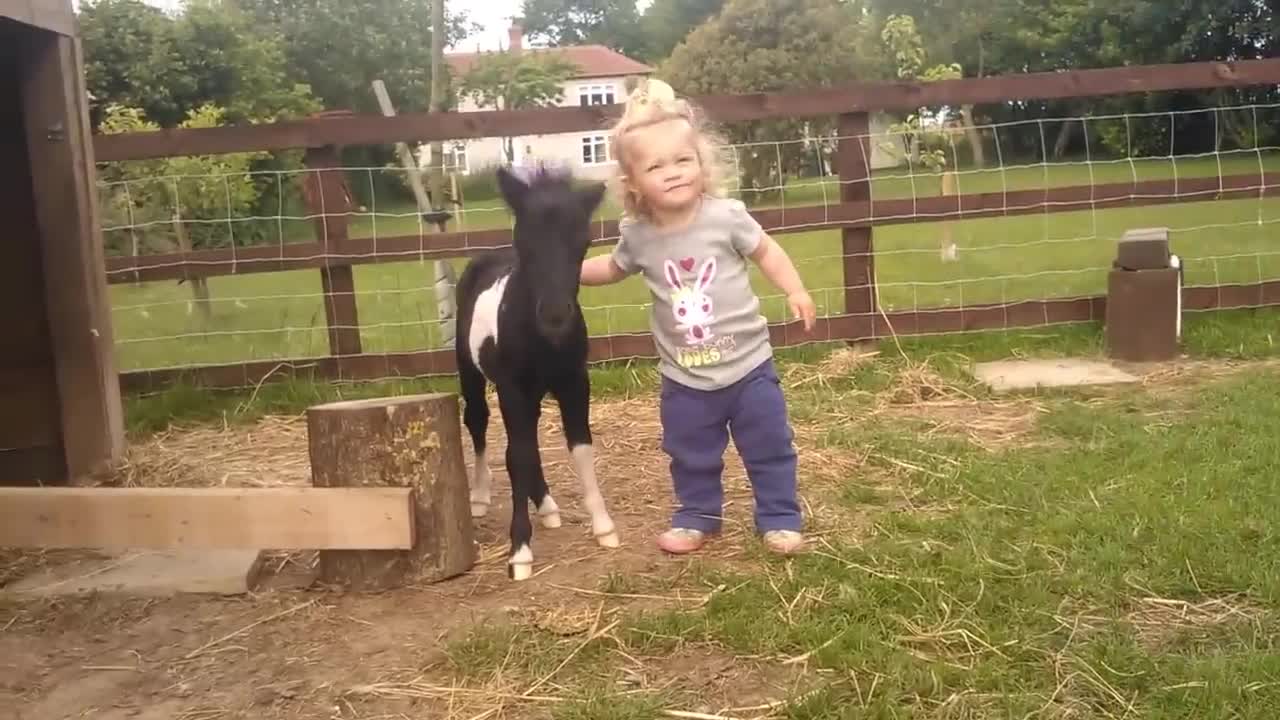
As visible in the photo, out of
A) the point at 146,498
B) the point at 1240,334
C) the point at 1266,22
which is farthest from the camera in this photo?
the point at 1266,22

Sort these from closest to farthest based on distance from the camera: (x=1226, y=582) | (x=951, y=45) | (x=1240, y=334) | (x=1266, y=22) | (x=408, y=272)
A: (x=1226, y=582), (x=1240, y=334), (x=408, y=272), (x=1266, y=22), (x=951, y=45)

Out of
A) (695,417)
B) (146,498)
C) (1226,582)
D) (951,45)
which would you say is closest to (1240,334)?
(1226,582)

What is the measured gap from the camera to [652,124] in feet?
11.0

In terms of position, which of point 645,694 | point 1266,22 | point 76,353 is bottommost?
point 645,694

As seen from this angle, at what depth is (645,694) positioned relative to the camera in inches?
100

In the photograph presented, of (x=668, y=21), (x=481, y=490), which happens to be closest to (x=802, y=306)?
(x=481, y=490)

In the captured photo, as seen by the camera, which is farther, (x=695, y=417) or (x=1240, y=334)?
(x=1240, y=334)

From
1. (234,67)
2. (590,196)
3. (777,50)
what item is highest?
(777,50)

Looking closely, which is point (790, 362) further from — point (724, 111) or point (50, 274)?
point (50, 274)

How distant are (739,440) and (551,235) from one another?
930 millimetres

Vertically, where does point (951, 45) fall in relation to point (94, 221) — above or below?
above

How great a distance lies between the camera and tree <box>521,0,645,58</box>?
26.9 m

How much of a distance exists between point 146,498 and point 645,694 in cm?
165

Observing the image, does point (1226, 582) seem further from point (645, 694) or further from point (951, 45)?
point (951, 45)
